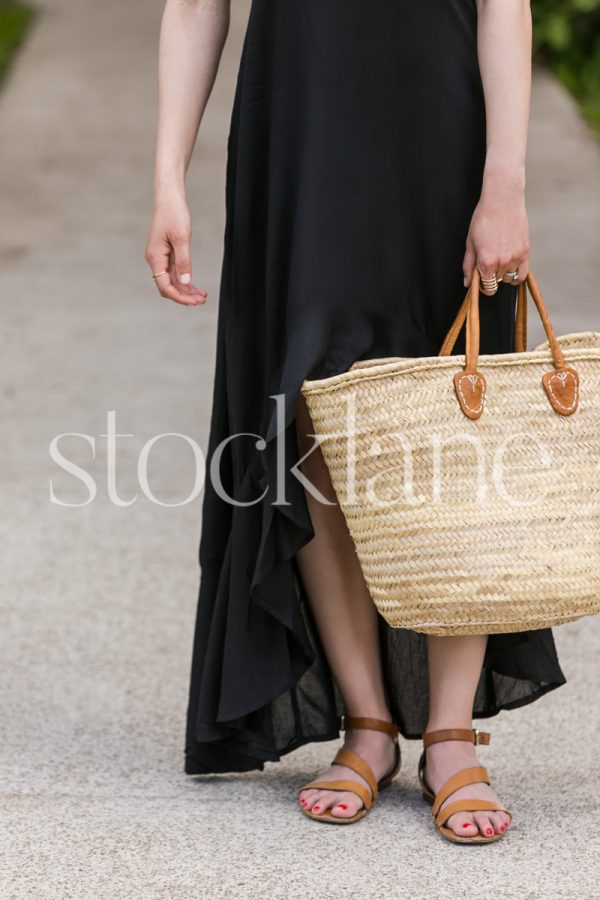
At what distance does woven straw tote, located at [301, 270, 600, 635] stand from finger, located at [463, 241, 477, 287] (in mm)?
111

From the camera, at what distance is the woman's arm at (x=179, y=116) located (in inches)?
91.4

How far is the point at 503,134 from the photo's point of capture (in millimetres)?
2184

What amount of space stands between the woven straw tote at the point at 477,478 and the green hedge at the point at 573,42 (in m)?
8.50

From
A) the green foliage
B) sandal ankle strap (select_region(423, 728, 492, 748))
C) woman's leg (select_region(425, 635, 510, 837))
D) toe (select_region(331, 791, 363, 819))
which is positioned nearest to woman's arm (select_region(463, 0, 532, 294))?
woman's leg (select_region(425, 635, 510, 837))

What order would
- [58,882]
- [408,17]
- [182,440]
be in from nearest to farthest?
[58,882], [408,17], [182,440]

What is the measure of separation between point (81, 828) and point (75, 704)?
0.74 meters

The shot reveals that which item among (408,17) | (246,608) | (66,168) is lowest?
(246,608)

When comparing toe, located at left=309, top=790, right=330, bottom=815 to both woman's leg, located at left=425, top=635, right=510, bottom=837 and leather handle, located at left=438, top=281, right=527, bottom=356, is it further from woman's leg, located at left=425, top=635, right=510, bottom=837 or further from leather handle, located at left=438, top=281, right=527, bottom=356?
leather handle, located at left=438, top=281, right=527, bottom=356

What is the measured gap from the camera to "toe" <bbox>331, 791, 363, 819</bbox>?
7.59ft

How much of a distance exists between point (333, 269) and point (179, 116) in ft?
1.29

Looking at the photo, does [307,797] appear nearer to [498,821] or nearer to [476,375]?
[498,821]

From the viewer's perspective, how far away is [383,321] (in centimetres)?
227

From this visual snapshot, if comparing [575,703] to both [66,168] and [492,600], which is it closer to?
[492,600]

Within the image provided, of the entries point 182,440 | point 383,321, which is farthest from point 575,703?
point 182,440
